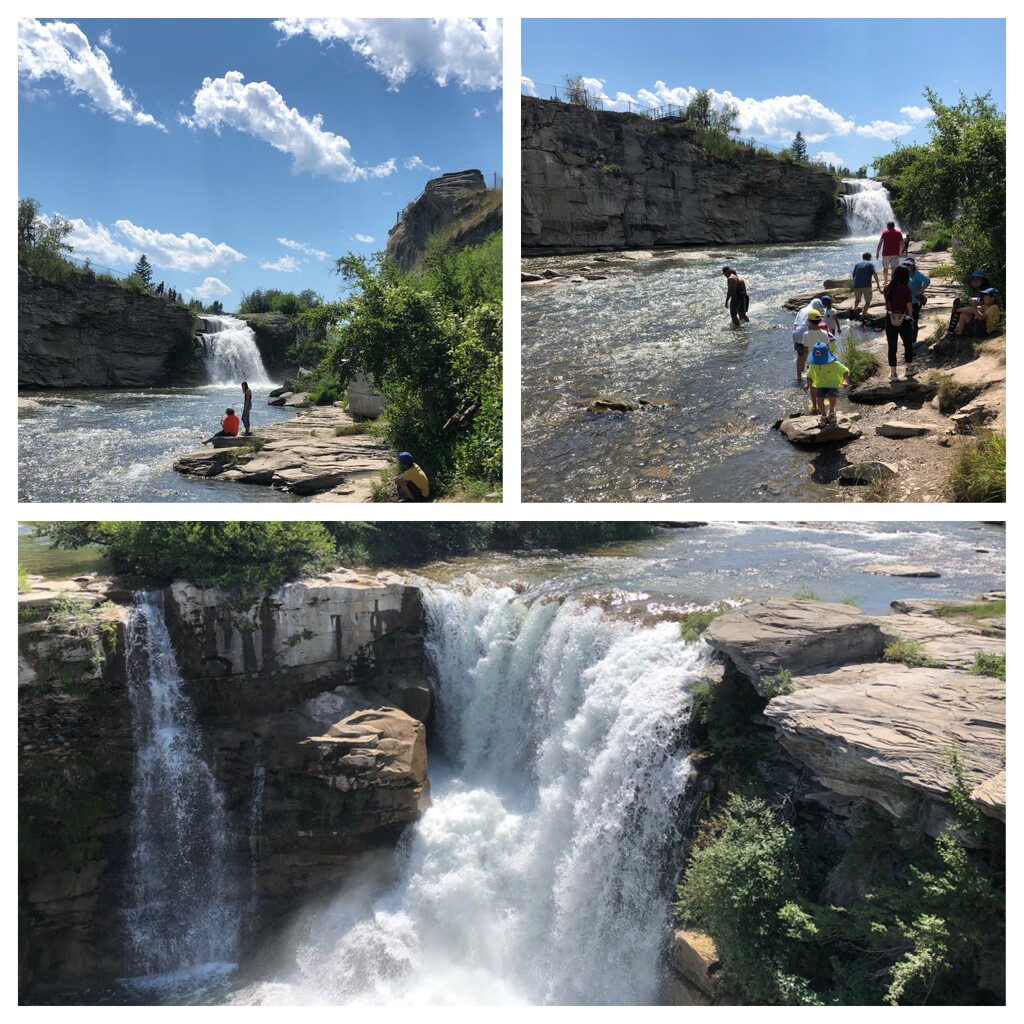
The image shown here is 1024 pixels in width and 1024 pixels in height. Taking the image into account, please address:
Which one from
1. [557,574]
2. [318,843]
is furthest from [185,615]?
[557,574]

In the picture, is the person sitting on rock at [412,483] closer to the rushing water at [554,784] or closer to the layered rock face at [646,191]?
the rushing water at [554,784]

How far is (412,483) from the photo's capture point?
640cm

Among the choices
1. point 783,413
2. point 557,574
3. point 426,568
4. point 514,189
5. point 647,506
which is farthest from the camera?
point 426,568

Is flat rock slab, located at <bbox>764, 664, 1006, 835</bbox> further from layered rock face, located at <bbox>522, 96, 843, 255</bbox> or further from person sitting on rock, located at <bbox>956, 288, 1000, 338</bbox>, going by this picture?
layered rock face, located at <bbox>522, 96, 843, 255</bbox>

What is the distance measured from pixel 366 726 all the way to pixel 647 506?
5.56 m

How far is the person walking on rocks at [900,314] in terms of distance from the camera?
6.74 m

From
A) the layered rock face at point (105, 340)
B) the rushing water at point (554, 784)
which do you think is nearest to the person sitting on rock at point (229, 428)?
the rushing water at point (554, 784)

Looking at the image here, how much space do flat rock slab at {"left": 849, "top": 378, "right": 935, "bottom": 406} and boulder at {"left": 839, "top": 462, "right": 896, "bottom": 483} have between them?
4.82 ft

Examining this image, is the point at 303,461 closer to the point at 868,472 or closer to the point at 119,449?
the point at 119,449

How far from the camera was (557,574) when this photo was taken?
11.2 m

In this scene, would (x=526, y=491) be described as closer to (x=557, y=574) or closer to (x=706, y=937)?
(x=706, y=937)

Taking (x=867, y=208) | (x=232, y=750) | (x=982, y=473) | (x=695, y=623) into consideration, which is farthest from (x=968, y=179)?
(x=867, y=208)

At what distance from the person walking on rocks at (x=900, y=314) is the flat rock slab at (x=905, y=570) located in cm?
366

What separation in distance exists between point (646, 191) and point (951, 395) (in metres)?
20.9
